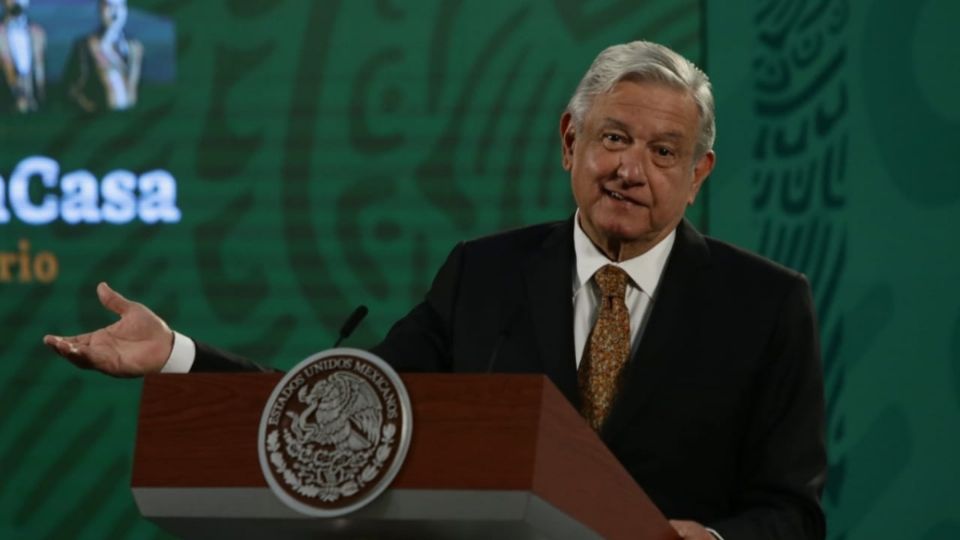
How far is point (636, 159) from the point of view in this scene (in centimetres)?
238

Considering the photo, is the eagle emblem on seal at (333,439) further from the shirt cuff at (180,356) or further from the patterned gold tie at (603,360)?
the patterned gold tie at (603,360)

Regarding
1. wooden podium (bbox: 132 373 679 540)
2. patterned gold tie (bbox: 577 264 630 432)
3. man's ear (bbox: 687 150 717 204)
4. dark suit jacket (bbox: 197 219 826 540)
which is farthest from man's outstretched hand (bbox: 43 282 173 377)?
man's ear (bbox: 687 150 717 204)

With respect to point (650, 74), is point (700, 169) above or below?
below

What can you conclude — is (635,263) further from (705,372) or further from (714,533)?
(714,533)

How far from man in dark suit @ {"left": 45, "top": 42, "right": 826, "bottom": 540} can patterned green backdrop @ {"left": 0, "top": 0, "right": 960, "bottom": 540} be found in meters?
1.77

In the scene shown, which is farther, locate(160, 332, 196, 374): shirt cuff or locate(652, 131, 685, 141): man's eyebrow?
locate(652, 131, 685, 141): man's eyebrow

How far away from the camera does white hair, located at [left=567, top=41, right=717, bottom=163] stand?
237cm

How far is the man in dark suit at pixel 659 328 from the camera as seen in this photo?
2307 mm

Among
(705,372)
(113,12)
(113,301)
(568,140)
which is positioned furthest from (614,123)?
(113,12)

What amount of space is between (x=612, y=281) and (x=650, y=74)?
12.5 inches

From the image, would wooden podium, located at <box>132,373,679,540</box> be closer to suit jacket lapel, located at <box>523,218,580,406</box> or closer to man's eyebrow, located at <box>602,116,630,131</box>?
suit jacket lapel, located at <box>523,218,580,406</box>

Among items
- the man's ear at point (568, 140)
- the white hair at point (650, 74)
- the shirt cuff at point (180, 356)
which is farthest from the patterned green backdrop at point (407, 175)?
the shirt cuff at point (180, 356)

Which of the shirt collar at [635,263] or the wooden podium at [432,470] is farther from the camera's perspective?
the shirt collar at [635,263]

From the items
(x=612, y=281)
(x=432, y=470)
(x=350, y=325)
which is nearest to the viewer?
(x=432, y=470)
